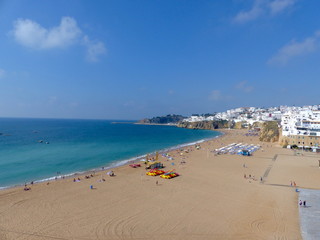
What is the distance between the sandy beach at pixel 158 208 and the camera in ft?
36.9

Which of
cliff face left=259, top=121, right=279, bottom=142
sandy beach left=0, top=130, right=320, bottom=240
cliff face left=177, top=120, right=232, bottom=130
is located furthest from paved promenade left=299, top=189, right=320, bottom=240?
cliff face left=177, top=120, right=232, bottom=130

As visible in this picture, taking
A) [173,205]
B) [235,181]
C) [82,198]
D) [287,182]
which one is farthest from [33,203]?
[287,182]

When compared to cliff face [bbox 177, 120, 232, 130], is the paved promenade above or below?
below

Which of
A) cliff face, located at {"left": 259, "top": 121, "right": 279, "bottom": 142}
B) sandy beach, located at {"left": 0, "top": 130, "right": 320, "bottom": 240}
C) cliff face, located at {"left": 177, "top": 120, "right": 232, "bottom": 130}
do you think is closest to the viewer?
sandy beach, located at {"left": 0, "top": 130, "right": 320, "bottom": 240}

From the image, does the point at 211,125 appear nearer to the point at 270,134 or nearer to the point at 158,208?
the point at 270,134

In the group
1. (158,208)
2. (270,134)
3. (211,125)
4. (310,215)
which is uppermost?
(211,125)

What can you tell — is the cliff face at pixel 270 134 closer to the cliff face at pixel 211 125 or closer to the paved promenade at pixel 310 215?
the paved promenade at pixel 310 215

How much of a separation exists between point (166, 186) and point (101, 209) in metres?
7.06

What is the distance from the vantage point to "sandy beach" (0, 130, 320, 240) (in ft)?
36.9

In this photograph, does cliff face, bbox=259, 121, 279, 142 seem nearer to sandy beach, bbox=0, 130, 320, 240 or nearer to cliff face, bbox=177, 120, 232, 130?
sandy beach, bbox=0, 130, 320, 240

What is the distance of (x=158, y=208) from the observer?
14289 millimetres

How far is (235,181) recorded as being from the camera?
69.5 ft

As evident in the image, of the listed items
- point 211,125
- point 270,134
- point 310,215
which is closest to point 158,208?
point 310,215

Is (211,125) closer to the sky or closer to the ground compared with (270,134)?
closer to the sky
